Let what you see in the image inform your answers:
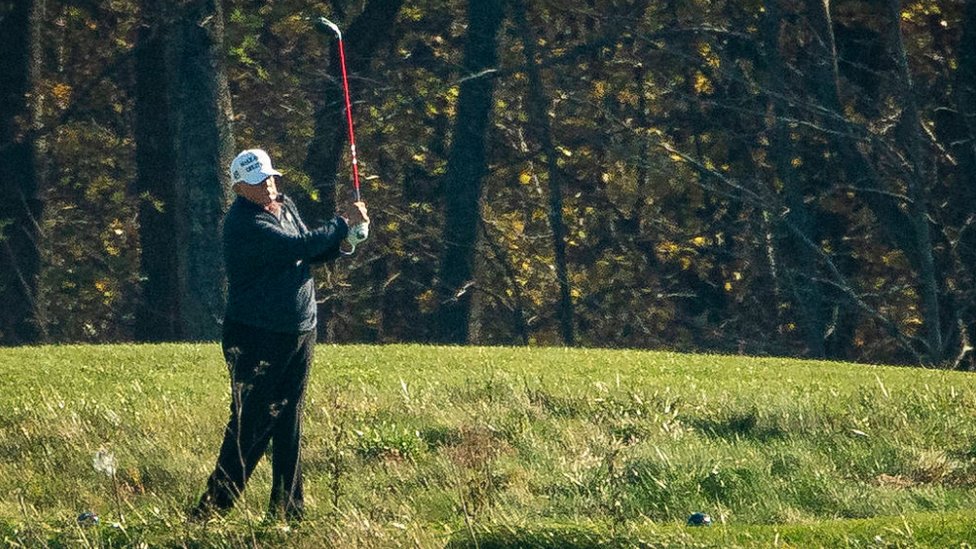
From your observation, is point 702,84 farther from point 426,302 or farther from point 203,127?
point 203,127

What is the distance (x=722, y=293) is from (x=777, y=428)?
18.7 meters

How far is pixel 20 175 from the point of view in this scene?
26969mm

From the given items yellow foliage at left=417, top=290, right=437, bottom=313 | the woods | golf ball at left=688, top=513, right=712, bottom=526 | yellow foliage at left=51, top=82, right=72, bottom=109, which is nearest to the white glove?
golf ball at left=688, top=513, right=712, bottom=526

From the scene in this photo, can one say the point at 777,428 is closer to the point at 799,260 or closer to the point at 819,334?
the point at 819,334

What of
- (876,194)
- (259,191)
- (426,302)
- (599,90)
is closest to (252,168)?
(259,191)

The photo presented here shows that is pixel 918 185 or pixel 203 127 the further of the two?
pixel 918 185

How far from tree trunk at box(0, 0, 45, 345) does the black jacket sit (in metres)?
16.9

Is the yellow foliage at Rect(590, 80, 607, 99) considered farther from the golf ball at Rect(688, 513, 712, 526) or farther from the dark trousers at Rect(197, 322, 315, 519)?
the dark trousers at Rect(197, 322, 315, 519)

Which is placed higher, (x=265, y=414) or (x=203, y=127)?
(x=203, y=127)

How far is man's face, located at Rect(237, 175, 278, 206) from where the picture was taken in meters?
9.45

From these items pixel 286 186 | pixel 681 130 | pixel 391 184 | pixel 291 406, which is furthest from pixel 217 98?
pixel 291 406

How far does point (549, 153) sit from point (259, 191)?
61.8ft

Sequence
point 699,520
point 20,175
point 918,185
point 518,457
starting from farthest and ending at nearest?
point 20,175
point 918,185
point 518,457
point 699,520

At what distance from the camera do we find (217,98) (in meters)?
21.8
